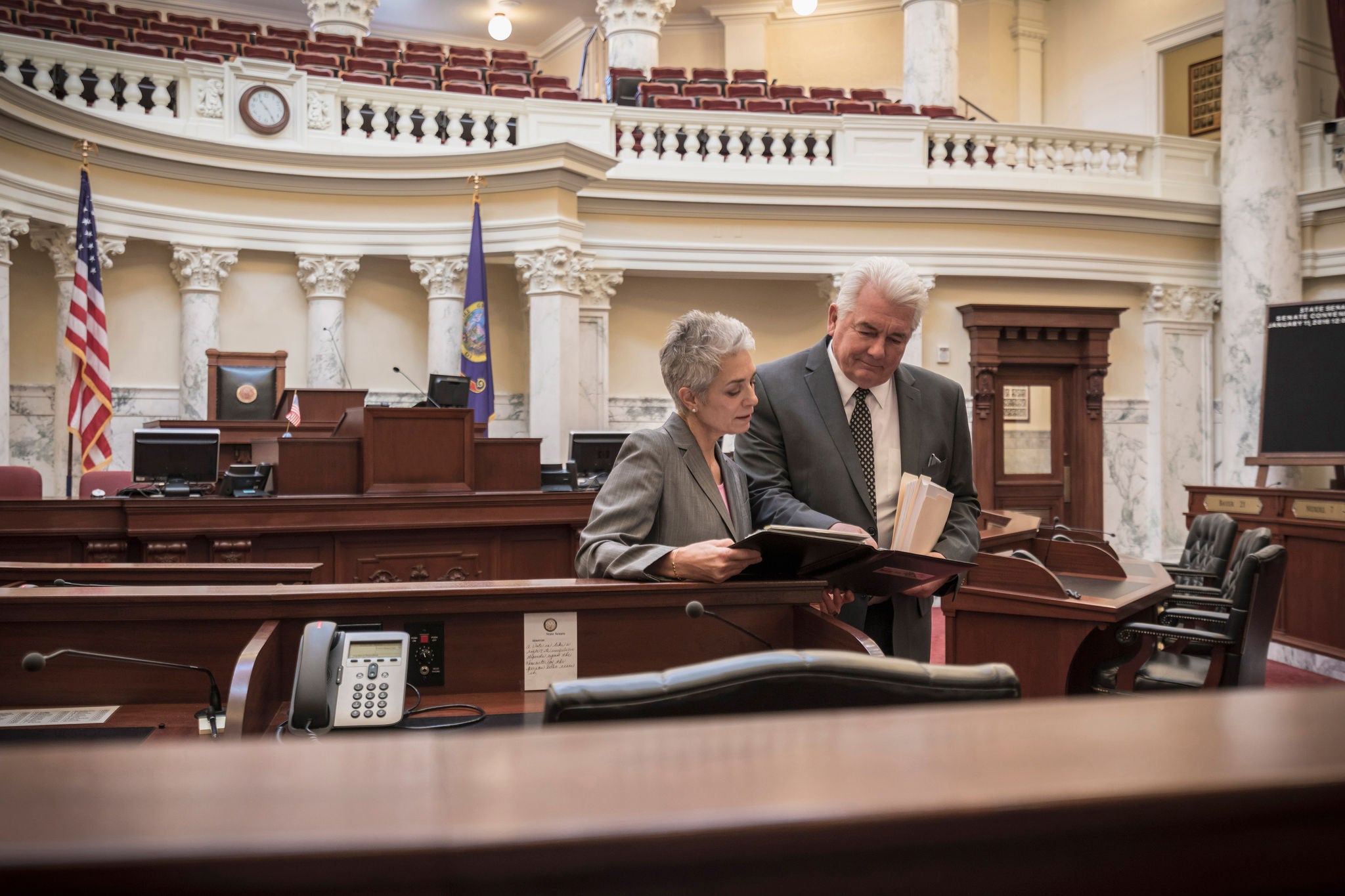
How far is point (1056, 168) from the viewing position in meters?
9.73

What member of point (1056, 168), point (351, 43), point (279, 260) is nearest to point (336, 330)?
point (279, 260)

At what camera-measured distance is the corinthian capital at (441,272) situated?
29.2 feet

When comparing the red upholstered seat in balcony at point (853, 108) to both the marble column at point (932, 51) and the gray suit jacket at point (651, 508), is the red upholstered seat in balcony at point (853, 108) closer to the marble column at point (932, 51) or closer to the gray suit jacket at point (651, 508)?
the marble column at point (932, 51)

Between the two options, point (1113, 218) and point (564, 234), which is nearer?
point (564, 234)

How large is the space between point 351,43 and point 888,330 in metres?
10.4

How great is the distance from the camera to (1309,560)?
5848 mm

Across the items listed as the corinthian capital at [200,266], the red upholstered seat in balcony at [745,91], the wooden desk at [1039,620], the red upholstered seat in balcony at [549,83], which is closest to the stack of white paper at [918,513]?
the wooden desk at [1039,620]

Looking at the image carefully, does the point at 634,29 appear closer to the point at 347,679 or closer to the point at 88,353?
the point at 88,353

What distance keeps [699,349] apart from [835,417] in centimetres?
41

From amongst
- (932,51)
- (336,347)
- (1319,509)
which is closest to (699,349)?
(1319,509)

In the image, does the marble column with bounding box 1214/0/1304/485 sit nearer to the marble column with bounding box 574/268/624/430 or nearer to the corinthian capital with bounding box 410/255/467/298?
the marble column with bounding box 574/268/624/430

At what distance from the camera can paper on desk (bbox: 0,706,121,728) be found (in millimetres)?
1719

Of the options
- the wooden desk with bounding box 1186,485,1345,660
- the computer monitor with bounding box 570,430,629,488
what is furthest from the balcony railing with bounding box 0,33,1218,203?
the wooden desk with bounding box 1186,485,1345,660

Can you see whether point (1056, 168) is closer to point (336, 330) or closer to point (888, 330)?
point (336, 330)
